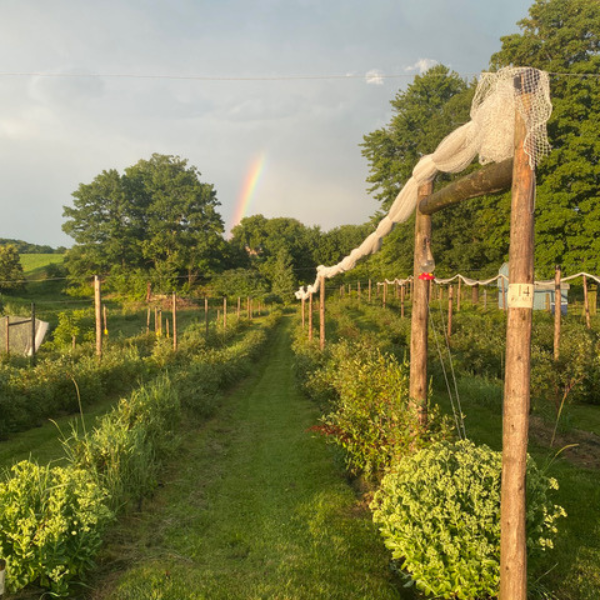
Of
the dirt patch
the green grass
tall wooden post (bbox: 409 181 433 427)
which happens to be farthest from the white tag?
the green grass

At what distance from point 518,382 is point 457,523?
1.04 meters

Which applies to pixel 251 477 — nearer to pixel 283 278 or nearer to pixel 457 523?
pixel 457 523

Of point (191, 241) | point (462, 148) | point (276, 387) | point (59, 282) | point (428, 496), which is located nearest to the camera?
point (428, 496)

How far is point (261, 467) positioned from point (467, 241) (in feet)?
90.1

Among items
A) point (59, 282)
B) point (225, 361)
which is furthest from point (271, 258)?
point (225, 361)

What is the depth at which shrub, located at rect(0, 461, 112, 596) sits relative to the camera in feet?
9.26

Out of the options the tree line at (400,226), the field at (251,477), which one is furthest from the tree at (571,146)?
the field at (251,477)

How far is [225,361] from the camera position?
12672mm

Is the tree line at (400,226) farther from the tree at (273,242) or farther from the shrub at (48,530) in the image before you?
the shrub at (48,530)

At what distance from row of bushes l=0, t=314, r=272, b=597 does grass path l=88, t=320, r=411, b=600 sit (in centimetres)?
29

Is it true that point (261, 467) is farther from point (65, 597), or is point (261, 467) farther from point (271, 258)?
point (271, 258)

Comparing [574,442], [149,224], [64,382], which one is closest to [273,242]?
[149,224]

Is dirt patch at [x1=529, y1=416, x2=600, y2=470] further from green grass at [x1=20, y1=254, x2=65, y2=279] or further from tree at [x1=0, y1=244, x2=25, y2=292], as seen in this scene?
green grass at [x1=20, y1=254, x2=65, y2=279]

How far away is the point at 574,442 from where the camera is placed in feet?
20.6
